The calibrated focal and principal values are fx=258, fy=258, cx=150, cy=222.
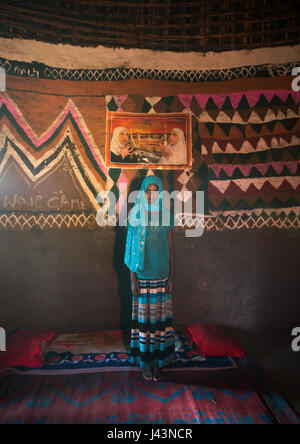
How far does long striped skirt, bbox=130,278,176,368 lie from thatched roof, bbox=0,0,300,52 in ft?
10.7

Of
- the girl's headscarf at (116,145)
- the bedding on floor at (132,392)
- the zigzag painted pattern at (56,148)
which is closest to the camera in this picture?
the bedding on floor at (132,392)

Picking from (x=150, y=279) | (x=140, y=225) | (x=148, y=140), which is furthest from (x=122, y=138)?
(x=150, y=279)

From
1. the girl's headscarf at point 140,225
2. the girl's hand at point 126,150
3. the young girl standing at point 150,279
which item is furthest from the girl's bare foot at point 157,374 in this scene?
the girl's hand at point 126,150

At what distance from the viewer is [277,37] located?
11.7 ft

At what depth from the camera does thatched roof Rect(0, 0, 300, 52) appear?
3.45 meters

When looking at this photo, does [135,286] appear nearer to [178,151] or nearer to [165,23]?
[178,151]

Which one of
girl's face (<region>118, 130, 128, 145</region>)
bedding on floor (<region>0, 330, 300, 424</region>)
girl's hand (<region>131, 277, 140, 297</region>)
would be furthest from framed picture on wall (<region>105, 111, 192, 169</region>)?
bedding on floor (<region>0, 330, 300, 424</region>)

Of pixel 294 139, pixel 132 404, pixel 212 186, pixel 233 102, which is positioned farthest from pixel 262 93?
pixel 132 404

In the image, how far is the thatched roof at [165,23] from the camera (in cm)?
345

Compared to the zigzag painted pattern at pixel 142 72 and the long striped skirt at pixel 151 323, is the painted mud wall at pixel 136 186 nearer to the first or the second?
the zigzag painted pattern at pixel 142 72

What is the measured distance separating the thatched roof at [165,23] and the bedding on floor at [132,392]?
13.1ft

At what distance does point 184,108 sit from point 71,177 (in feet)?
5.98

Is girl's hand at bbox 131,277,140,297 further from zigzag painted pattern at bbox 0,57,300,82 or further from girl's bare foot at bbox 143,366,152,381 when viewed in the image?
zigzag painted pattern at bbox 0,57,300,82
